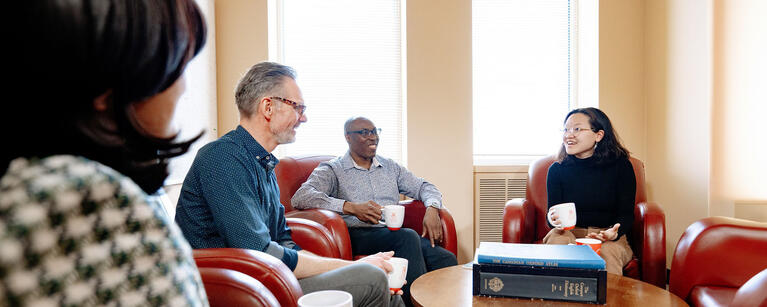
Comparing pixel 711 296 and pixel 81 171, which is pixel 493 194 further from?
pixel 81 171

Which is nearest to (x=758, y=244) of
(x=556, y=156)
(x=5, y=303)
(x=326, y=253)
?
(x=556, y=156)

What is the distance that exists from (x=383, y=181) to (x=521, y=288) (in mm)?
1435

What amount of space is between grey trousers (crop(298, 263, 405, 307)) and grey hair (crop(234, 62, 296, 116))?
678 millimetres

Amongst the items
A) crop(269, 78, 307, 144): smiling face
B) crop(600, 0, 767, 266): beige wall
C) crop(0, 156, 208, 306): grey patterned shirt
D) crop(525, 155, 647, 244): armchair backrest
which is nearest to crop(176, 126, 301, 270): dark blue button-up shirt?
crop(269, 78, 307, 144): smiling face

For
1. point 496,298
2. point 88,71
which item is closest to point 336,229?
point 496,298

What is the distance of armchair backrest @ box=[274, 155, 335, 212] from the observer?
2.72m

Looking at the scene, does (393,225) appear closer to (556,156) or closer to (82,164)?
(556,156)

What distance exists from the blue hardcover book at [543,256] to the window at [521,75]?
2.13 meters

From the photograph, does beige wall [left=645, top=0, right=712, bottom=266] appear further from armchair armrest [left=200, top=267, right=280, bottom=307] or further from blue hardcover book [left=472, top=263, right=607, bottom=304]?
armchair armrest [left=200, top=267, right=280, bottom=307]

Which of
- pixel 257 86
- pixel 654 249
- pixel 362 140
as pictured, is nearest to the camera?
pixel 257 86

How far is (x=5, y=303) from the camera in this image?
39 centimetres

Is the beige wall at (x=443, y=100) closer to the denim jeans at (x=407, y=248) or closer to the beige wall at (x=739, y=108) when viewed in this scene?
the denim jeans at (x=407, y=248)

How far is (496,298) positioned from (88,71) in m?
1.35

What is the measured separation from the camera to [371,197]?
2.74 metres
